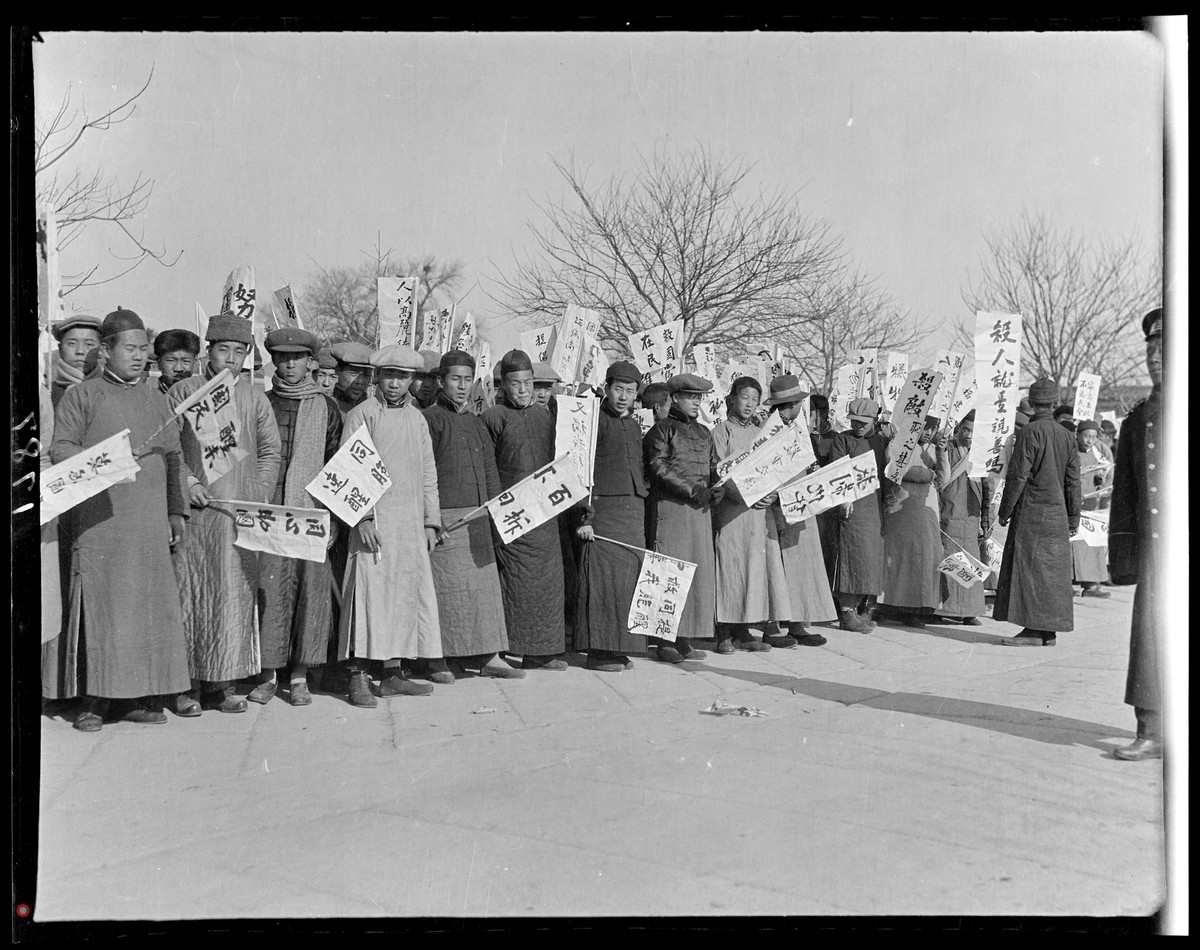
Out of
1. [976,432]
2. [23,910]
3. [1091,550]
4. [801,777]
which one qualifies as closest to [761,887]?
[801,777]

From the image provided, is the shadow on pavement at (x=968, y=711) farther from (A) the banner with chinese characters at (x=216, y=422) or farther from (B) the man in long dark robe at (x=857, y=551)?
(A) the banner with chinese characters at (x=216, y=422)

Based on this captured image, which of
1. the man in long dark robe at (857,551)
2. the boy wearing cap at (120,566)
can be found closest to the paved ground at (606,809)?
the boy wearing cap at (120,566)

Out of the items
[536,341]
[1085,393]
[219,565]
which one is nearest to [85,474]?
[219,565]

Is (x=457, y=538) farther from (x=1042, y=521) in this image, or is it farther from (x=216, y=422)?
(x=1042, y=521)

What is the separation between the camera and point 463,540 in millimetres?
6848

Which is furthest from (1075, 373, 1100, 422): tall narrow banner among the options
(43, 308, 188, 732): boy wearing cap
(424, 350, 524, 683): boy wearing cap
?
(43, 308, 188, 732): boy wearing cap

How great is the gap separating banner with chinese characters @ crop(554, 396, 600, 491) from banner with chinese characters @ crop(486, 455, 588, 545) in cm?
35

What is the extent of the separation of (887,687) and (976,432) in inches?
97.4

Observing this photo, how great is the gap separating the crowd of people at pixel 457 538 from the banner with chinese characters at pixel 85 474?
1.45 ft

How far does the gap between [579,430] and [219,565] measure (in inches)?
91.8

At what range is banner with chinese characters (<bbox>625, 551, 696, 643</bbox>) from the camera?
24.2 feet
